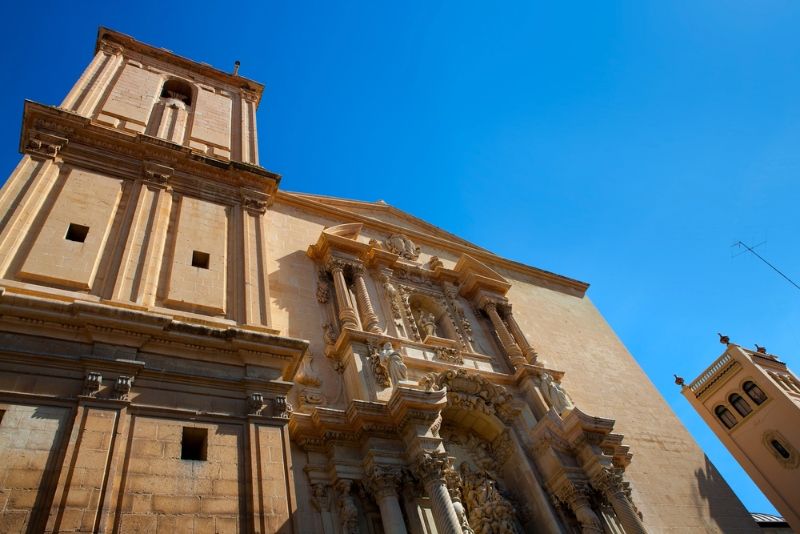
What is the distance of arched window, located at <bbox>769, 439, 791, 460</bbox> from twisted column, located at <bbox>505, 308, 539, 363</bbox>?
16.7 m

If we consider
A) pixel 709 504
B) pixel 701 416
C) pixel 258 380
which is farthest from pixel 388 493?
pixel 701 416

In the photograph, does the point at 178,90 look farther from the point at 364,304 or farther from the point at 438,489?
the point at 438,489

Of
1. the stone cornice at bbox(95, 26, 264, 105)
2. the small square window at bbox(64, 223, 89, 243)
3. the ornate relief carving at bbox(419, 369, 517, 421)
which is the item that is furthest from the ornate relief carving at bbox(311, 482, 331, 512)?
the stone cornice at bbox(95, 26, 264, 105)

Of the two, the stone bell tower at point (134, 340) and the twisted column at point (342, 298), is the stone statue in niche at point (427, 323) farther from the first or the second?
the stone bell tower at point (134, 340)

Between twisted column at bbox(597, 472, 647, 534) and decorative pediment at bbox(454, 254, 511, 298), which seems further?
decorative pediment at bbox(454, 254, 511, 298)

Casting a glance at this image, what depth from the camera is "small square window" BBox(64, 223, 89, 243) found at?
32.3ft

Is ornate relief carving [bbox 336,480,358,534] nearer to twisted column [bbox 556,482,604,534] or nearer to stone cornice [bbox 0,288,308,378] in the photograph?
stone cornice [bbox 0,288,308,378]

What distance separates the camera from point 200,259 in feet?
35.5

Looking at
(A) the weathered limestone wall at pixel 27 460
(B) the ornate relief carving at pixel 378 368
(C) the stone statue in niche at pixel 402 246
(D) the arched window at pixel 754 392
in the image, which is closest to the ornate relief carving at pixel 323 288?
(B) the ornate relief carving at pixel 378 368

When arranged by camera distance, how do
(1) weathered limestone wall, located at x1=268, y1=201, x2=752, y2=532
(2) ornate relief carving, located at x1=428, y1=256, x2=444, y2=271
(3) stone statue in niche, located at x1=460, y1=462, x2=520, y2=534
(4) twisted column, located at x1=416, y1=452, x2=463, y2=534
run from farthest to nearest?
1. (2) ornate relief carving, located at x1=428, y1=256, x2=444, y2=271
2. (1) weathered limestone wall, located at x1=268, y1=201, x2=752, y2=532
3. (3) stone statue in niche, located at x1=460, y1=462, x2=520, y2=534
4. (4) twisted column, located at x1=416, y1=452, x2=463, y2=534

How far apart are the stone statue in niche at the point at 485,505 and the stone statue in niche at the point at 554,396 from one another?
2.42m

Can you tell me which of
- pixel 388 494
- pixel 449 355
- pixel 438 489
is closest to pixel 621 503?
pixel 438 489

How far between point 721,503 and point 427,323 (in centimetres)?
919

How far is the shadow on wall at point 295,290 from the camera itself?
1180 centimetres
